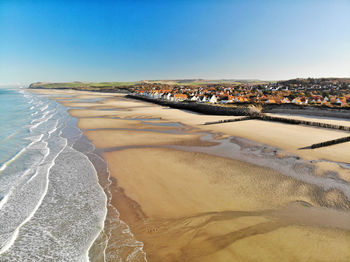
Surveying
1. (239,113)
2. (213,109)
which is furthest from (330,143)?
(213,109)

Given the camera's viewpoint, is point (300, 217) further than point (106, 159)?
No

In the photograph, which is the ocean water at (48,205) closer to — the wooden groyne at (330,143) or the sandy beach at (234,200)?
the sandy beach at (234,200)

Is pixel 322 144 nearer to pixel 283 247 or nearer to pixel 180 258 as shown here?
pixel 283 247

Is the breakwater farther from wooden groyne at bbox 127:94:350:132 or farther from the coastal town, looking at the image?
wooden groyne at bbox 127:94:350:132

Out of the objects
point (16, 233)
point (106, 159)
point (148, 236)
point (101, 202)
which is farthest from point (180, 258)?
point (106, 159)

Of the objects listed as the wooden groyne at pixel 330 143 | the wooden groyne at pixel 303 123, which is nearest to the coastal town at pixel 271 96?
the wooden groyne at pixel 303 123

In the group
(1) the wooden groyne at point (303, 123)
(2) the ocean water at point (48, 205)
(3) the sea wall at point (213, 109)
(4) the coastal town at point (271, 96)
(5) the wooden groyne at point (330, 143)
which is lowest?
(2) the ocean water at point (48, 205)
